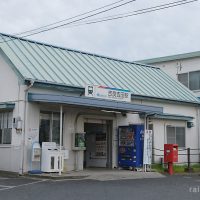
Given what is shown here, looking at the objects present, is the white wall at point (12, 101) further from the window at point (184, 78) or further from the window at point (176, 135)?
the window at point (184, 78)

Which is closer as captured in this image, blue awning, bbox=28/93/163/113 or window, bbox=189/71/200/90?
blue awning, bbox=28/93/163/113

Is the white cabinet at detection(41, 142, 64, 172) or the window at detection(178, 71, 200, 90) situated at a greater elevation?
the window at detection(178, 71, 200, 90)

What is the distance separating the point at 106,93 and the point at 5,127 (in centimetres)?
507

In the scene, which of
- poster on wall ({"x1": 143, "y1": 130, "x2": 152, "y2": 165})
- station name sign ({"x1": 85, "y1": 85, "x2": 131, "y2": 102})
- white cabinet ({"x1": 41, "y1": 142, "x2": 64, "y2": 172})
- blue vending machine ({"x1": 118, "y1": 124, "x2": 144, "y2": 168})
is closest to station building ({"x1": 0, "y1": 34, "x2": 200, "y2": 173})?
station name sign ({"x1": 85, "y1": 85, "x2": 131, "y2": 102})

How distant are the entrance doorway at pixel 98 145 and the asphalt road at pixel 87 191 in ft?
22.2

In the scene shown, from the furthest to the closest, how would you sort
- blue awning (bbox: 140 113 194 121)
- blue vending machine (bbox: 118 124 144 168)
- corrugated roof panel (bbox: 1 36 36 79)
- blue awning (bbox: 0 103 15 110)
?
blue awning (bbox: 140 113 194 121)
blue vending machine (bbox: 118 124 144 168)
blue awning (bbox: 0 103 15 110)
corrugated roof panel (bbox: 1 36 36 79)

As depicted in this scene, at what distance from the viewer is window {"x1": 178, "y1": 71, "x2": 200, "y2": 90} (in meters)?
31.9

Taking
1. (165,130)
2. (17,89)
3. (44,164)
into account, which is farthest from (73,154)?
(165,130)

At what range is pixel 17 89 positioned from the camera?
19531 mm

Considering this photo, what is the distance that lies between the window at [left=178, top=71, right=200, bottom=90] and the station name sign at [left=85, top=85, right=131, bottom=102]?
1219 cm

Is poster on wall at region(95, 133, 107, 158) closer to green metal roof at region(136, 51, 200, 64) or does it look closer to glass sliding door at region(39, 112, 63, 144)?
glass sliding door at region(39, 112, 63, 144)

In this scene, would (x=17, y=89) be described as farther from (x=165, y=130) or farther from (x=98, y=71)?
(x=165, y=130)

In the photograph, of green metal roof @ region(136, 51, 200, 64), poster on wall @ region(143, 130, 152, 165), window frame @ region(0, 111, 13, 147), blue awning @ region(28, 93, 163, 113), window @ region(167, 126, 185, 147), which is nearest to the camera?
blue awning @ region(28, 93, 163, 113)

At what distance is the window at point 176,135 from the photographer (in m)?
26.1
